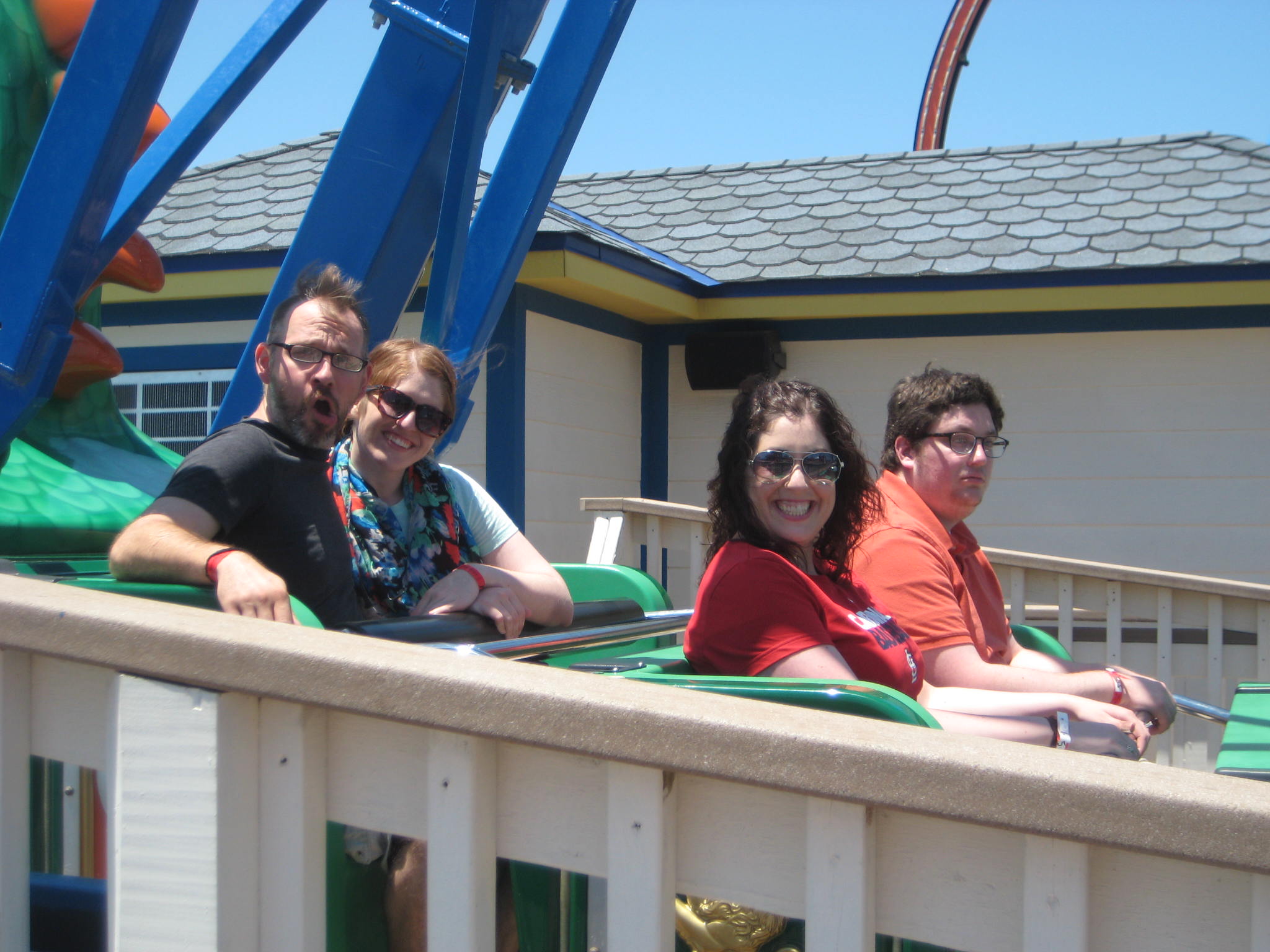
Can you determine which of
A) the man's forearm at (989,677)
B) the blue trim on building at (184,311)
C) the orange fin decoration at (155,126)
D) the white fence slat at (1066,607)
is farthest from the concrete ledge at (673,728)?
the blue trim on building at (184,311)

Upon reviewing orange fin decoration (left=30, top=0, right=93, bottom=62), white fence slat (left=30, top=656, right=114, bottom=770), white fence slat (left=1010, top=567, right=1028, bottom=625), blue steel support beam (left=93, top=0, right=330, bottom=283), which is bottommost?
white fence slat (left=1010, top=567, right=1028, bottom=625)

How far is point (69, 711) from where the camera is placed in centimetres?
110

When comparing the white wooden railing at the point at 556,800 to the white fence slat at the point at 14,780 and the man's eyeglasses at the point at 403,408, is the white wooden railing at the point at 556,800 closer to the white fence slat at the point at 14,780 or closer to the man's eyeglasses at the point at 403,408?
the white fence slat at the point at 14,780

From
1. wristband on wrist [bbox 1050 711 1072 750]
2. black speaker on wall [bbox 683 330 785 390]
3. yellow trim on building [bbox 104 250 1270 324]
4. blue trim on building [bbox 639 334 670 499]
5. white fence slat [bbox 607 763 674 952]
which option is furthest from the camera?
blue trim on building [bbox 639 334 670 499]

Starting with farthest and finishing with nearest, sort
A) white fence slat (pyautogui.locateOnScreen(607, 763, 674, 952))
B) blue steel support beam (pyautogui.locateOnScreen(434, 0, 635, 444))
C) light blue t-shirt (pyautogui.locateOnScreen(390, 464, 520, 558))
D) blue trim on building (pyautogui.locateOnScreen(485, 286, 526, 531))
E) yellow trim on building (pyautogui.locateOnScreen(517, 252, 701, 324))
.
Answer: blue trim on building (pyautogui.locateOnScreen(485, 286, 526, 531)), yellow trim on building (pyautogui.locateOnScreen(517, 252, 701, 324)), blue steel support beam (pyautogui.locateOnScreen(434, 0, 635, 444)), light blue t-shirt (pyautogui.locateOnScreen(390, 464, 520, 558)), white fence slat (pyautogui.locateOnScreen(607, 763, 674, 952))

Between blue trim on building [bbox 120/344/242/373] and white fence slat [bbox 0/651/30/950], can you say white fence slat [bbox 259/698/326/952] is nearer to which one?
white fence slat [bbox 0/651/30/950]

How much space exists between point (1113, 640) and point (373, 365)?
9.83 feet

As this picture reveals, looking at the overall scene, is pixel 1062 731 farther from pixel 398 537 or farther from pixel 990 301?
pixel 990 301

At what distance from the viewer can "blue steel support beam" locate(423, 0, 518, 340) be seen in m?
2.53

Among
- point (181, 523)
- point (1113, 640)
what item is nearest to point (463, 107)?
point (181, 523)

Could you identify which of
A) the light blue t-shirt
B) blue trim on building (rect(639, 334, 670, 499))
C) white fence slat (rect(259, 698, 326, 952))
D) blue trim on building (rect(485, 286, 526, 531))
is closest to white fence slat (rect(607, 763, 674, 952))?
white fence slat (rect(259, 698, 326, 952))

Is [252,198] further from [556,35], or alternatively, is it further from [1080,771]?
[1080,771]

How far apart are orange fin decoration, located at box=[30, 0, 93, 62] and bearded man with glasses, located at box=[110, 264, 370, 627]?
3.33 ft

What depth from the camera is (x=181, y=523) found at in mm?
1918
